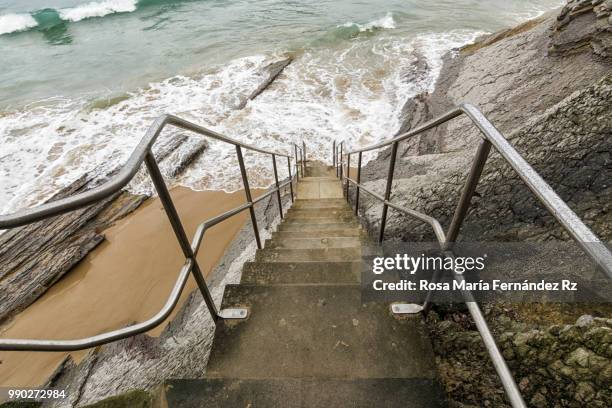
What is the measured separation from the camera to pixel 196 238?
170 centimetres

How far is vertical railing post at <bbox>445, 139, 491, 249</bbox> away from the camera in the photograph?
1152mm

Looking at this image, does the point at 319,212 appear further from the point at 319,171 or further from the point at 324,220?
the point at 319,171

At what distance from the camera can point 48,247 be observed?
5562 millimetres

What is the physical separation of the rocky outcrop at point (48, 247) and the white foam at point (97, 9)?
23777mm

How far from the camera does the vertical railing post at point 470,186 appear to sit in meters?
1.15

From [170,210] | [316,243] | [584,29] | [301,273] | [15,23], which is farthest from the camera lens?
[15,23]

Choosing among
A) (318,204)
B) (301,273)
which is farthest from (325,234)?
(318,204)

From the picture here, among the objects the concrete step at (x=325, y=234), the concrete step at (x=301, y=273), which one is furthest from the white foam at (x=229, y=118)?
the concrete step at (x=301, y=273)

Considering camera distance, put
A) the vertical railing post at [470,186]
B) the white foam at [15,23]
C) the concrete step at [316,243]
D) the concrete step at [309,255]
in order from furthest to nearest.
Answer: the white foam at [15,23] < the concrete step at [316,243] < the concrete step at [309,255] < the vertical railing post at [470,186]

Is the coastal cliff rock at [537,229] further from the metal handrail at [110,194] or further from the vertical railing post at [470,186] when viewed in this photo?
the metal handrail at [110,194]

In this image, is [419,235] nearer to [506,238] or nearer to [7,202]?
[506,238]

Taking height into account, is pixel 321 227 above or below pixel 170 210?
below

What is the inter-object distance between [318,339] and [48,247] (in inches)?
250

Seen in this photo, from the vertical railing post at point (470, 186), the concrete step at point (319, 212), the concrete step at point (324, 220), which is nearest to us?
the vertical railing post at point (470, 186)
